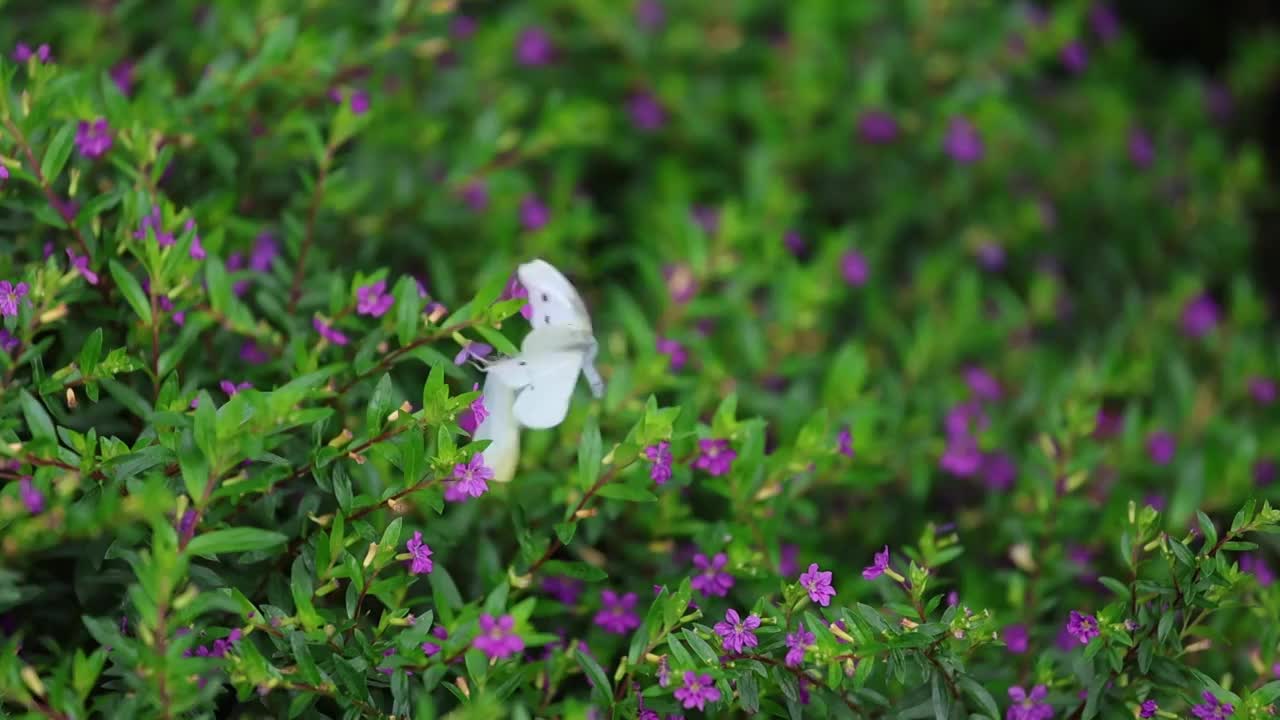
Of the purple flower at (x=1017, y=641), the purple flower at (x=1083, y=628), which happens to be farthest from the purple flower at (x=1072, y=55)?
the purple flower at (x=1083, y=628)

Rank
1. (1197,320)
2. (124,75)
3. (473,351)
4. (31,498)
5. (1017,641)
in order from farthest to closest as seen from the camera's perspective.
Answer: (1197,320), (124,75), (1017,641), (473,351), (31,498)

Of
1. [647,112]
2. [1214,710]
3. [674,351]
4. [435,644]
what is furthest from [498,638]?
[647,112]

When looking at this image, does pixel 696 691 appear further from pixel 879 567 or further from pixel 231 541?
pixel 231 541

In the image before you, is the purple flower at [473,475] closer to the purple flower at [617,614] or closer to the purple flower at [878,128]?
the purple flower at [617,614]

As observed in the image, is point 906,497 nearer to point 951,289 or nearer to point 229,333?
point 951,289

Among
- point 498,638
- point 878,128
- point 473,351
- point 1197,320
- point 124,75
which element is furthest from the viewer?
point 878,128

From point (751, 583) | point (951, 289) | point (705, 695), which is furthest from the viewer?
point (951, 289)

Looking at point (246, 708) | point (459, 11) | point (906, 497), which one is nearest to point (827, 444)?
point (906, 497)
